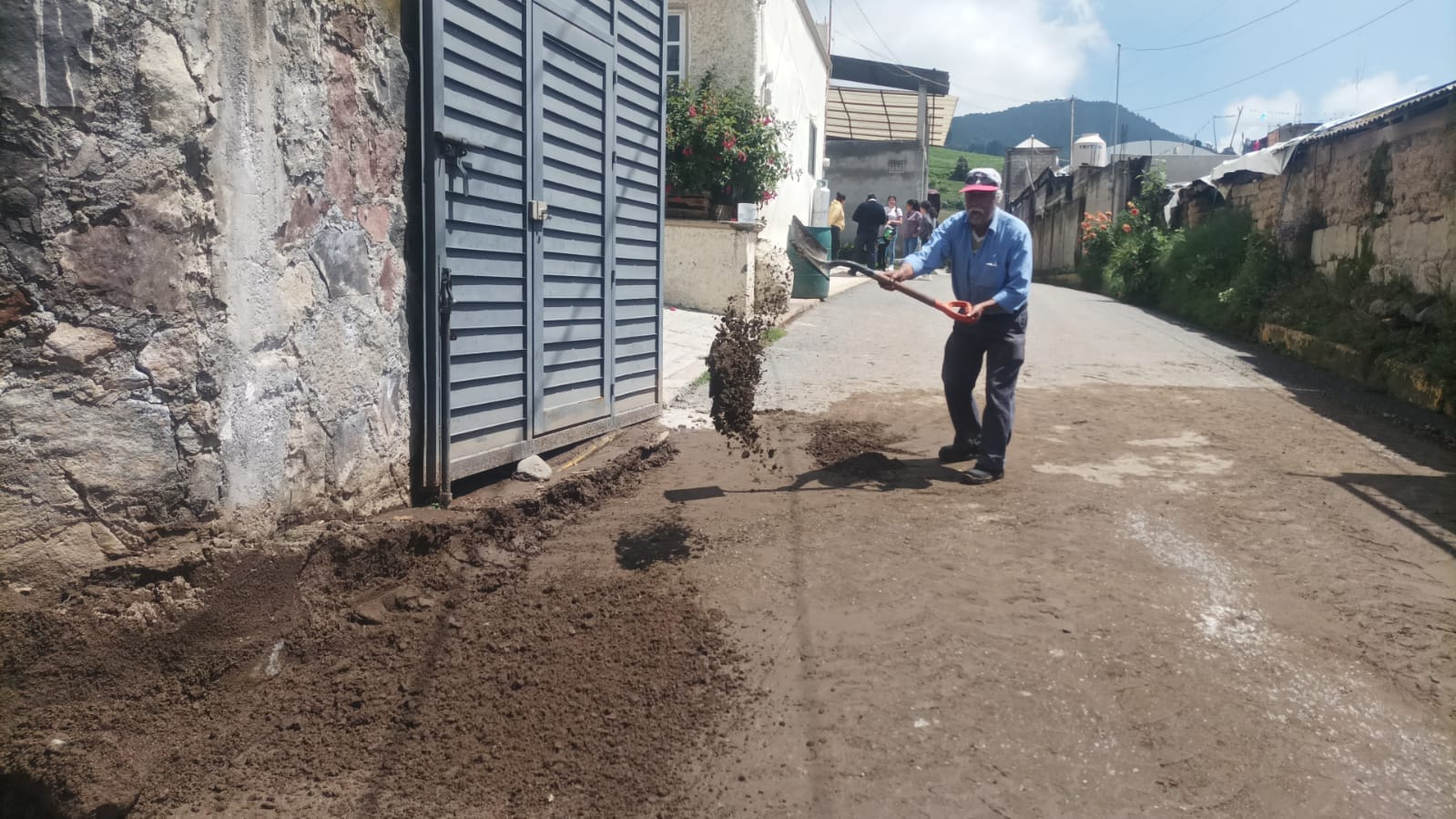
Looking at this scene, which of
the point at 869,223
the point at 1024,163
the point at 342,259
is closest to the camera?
the point at 342,259

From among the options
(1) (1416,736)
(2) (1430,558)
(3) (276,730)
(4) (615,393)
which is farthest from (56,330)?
(2) (1430,558)

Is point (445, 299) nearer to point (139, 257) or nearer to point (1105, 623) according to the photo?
point (139, 257)

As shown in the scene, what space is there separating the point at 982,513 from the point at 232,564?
11.8 feet

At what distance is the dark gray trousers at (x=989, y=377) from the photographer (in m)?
6.01

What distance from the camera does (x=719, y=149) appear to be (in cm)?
1291

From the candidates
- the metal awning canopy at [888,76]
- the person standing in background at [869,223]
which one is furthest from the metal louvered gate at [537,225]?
the metal awning canopy at [888,76]

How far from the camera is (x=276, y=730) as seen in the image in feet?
10.4

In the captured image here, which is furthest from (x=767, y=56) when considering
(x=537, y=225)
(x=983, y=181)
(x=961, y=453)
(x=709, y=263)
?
(x=537, y=225)

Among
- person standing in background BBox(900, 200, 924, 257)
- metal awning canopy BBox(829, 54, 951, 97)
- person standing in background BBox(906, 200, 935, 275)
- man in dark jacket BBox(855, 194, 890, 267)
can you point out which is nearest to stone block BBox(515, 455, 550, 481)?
man in dark jacket BBox(855, 194, 890, 267)

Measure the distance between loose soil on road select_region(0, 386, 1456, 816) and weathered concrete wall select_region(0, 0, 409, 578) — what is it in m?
0.32

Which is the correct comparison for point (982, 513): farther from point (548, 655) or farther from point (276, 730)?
point (276, 730)

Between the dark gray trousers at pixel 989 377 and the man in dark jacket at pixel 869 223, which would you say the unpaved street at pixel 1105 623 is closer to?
the dark gray trousers at pixel 989 377

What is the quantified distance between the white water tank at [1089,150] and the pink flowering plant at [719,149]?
28.7 m

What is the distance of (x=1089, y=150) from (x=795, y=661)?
1585 inches
